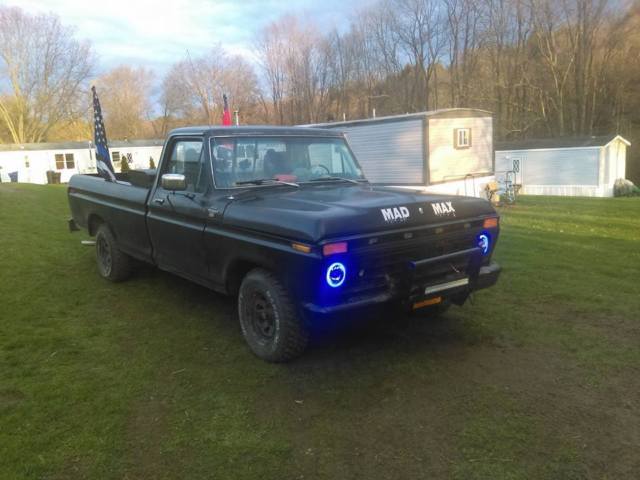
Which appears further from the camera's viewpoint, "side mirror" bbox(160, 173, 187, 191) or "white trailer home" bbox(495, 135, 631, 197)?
"white trailer home" bbox(495, 135, 631, 197)

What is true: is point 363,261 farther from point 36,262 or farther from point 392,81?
point 392,81

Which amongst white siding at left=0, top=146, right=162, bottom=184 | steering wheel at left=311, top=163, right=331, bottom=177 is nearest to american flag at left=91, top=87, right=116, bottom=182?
A: steering wheel at left=311, top=163, right=331, bottom=177

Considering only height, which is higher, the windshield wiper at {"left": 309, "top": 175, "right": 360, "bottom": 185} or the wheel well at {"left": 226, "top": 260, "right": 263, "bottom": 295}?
the windshield wiper at {"left": 309, "top": 175, "right": 360, "bottom": 185}

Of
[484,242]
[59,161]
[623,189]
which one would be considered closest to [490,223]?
[484,242]

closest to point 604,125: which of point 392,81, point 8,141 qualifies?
point 392,81

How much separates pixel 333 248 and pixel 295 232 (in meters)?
0.31

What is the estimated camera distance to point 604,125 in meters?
39.1

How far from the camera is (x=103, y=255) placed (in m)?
6.57

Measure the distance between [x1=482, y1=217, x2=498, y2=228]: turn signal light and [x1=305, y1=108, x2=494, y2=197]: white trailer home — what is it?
1210cm

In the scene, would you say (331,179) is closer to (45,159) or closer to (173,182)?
(173,182)

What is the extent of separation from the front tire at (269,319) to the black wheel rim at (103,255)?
2.95m

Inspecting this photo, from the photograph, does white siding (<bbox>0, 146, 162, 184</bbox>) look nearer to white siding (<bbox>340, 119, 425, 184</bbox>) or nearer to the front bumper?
white siding (<bbox>340, 119, 425, 184</bbox>)

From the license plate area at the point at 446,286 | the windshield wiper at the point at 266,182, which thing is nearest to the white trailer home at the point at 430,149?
the windshield wiper at the point at 266,182

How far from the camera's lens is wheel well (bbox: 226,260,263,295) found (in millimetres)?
4207
